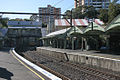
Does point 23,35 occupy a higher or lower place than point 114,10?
lower

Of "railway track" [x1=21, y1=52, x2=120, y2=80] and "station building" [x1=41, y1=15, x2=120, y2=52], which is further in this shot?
"station building" [x1=41, y1=15, x2=120, y2=52]

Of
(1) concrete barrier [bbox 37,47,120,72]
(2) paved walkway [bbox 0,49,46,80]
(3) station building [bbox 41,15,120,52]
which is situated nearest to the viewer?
(2) paved walkway [bbox 0,49,46,80]

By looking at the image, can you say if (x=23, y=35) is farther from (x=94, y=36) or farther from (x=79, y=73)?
(x=79, y=73)

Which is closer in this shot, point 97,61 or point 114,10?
point 97,61

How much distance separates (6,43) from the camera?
237 ft

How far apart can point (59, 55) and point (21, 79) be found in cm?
1509

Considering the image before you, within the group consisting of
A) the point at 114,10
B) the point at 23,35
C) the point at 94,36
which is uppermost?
the point at 114,10

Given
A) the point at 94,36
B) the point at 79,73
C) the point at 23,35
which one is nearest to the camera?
the point at 79,73

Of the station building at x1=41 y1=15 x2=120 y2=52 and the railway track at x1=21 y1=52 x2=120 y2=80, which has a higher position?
the station building at x1=41 y1=15 x2=120 y2=52

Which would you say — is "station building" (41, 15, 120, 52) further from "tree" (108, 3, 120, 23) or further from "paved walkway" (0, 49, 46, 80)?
"paved walkway" (0, 49, 46, 80)

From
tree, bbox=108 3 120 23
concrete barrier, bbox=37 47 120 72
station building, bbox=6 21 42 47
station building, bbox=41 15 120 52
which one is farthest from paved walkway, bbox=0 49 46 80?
station building, bbox=6 21 42 47

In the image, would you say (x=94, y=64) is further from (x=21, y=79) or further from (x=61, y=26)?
(x=61, y=26)

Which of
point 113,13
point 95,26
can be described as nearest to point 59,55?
point 95,26

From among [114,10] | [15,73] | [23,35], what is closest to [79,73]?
[15,73]
